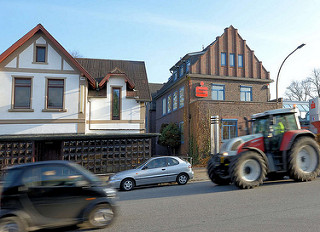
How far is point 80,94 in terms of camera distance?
19.9 meters

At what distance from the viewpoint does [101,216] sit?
6.18 meters

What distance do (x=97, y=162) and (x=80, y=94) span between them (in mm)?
4678

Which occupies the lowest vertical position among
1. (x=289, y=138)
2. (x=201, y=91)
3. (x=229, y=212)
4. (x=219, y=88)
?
(x=229, y=212)

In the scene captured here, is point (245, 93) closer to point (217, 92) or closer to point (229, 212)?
point (217, 92)

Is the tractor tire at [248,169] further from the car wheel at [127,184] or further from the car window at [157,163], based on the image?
the car wheel at [127,184]

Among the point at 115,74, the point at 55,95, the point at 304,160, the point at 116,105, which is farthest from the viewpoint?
the point at 116,105

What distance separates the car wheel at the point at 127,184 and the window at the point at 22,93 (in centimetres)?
960

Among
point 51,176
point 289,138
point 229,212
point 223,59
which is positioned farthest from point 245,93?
point 51,176

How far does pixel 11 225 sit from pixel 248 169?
7.31m

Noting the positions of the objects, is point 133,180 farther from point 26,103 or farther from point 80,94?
point 26,103

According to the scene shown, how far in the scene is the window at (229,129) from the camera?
2408 cm

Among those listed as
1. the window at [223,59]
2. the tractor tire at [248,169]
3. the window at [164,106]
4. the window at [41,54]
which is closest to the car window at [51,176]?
the tractor tire at [248,169]

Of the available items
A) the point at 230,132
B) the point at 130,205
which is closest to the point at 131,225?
the point at 130,205

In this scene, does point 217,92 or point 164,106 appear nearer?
point 217,92
